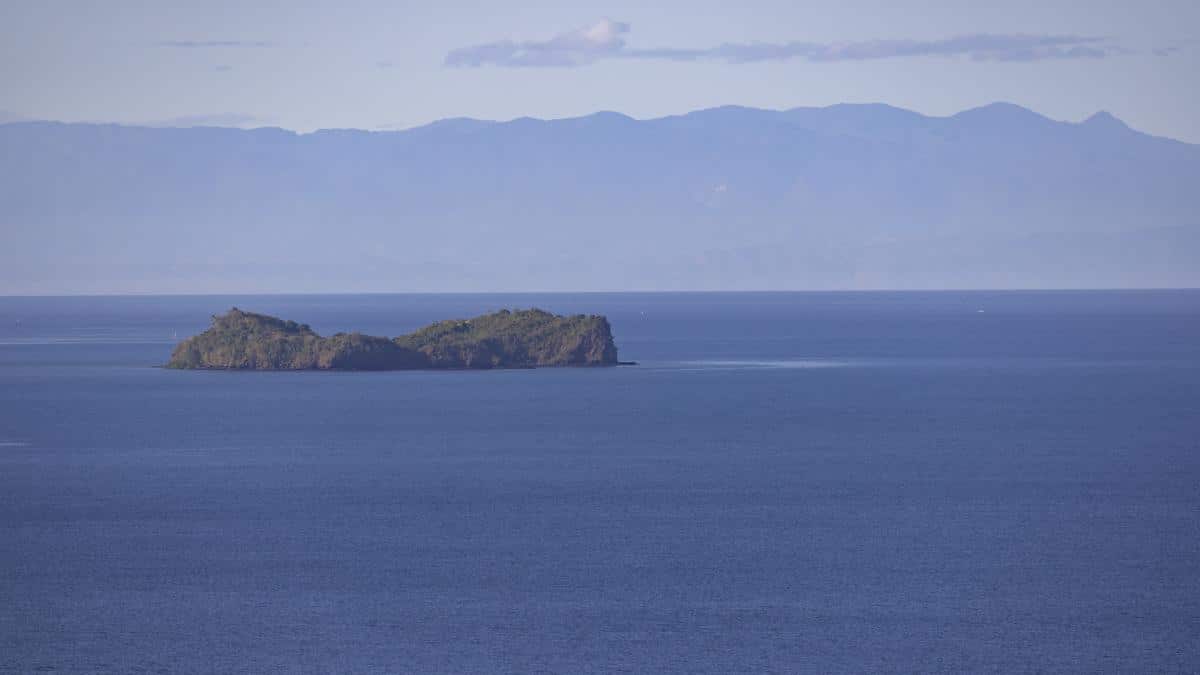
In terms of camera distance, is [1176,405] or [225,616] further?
[1176,405]

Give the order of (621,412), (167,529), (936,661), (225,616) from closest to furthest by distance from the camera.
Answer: (936,661) < (225,616) < (167,529) < (621,412)

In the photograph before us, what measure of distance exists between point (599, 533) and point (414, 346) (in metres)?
72.6

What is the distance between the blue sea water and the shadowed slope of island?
2226cm

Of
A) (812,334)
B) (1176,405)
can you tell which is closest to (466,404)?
(1176,405)

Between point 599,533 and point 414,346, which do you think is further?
point 414,346

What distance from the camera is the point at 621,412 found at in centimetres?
8456

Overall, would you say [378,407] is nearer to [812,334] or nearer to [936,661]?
[936,661]

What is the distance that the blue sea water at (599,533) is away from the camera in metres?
35.7

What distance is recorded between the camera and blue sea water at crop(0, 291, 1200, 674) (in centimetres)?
3569

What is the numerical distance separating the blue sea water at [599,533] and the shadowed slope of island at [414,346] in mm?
22258

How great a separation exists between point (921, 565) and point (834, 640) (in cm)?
800

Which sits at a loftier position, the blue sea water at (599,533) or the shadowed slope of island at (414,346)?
the shadowed slope of island at (414,346)

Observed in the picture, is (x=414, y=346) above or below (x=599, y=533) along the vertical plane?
above

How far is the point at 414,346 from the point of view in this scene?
391 ft
